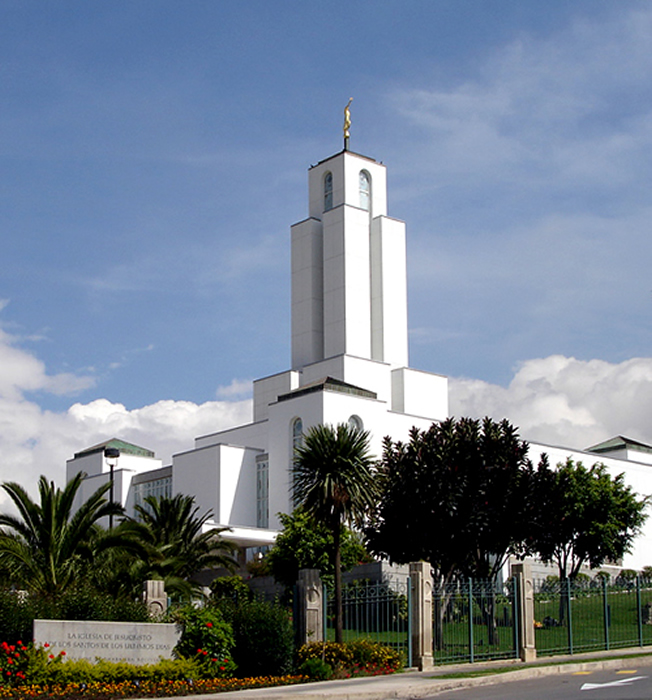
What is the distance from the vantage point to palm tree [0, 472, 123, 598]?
28.9 meters

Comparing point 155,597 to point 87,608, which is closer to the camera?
point 87,608

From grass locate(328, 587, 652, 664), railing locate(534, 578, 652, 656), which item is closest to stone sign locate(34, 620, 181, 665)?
grass locate(328, 587, 652, 664)

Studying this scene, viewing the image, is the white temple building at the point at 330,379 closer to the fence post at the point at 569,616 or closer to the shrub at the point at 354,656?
the fence post at the point at 569,616

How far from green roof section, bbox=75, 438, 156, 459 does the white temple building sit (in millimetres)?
145

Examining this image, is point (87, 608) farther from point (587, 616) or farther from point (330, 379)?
point (330, 379)

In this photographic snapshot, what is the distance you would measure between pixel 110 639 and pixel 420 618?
24.7ft

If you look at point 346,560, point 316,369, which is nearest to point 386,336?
point 316,369

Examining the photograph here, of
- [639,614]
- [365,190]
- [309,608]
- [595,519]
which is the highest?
[365,190]

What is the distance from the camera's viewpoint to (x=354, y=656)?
2392 cm

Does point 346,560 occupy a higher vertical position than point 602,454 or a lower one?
lower

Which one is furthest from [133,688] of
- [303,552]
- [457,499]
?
[303,552]

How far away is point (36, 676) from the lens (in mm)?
19922

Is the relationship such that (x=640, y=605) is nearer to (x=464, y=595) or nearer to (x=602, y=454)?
(x=464, y=595)

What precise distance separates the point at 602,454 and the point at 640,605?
5769 cm
